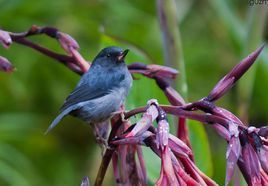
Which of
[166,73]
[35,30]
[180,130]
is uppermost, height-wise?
[35,30]

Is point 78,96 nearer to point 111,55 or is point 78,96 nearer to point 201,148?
point 111,55

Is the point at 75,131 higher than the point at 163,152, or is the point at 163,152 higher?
the point at 75,131

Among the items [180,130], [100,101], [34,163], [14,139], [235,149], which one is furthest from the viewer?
[34,163]

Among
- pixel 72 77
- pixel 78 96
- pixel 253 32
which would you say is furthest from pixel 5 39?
pixel 72 77

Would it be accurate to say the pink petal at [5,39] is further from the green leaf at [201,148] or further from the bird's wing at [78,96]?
the green leaf at [201,148]

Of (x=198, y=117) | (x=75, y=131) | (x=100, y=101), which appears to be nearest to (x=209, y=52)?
(x=75, y=131)

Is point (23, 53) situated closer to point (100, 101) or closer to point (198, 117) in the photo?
point (100, 101)

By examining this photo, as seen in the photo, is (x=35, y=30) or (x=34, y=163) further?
(x=34, y=163)
